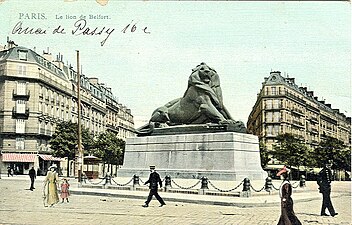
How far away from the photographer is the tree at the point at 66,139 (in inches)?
677

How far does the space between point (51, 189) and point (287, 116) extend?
20978 millimetres

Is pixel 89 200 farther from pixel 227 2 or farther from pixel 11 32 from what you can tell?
pixel 227 2

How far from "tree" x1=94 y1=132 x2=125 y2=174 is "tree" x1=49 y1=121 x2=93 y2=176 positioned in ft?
2.15

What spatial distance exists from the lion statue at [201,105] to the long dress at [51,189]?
19.7ft

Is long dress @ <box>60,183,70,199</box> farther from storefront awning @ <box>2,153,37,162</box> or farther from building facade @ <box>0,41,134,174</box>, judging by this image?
storefront awning @ <box>2,153,37,162</box>

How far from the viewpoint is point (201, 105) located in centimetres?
1762

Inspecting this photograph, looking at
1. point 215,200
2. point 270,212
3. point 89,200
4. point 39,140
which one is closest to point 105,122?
point 39,140

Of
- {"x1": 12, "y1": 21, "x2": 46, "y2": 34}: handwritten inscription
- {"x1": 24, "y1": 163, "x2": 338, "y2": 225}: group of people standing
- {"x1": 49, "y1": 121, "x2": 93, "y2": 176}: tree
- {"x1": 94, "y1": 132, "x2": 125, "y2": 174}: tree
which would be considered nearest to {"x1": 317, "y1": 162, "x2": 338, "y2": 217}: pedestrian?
{"x1": 24, "y1": 163, "x2": 338, "y2": 225}: group of people standing

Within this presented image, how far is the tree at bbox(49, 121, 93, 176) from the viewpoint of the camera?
17.2 m

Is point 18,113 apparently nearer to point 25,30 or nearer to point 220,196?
point 25,30

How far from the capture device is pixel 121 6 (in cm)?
1120

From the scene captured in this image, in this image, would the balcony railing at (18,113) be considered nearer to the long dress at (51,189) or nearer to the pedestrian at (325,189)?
the long dress at (51,189)

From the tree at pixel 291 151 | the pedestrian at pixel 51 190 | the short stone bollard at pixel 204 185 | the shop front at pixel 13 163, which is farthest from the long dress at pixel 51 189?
the tree at pixel 291 151

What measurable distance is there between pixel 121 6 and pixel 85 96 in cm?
790
